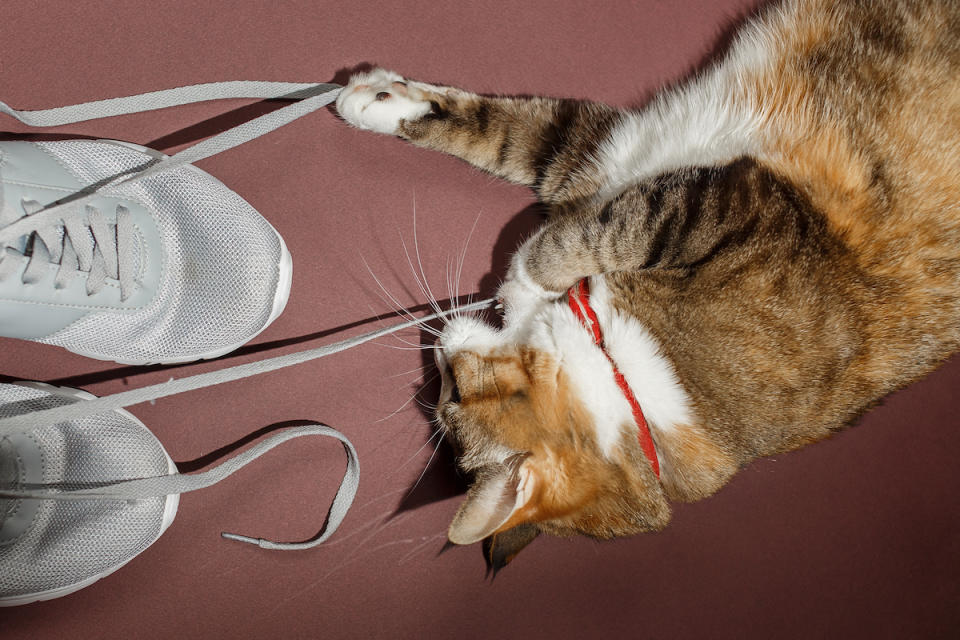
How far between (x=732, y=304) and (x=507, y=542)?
603 mm

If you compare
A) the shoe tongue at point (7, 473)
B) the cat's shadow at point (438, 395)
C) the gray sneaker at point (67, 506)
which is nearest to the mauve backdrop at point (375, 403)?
the cat's shadow at point (438, 395)

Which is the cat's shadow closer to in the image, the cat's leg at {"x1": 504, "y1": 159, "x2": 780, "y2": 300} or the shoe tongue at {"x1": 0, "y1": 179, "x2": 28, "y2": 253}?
the cat's leg at {"x1": 504, "y1": 159, "x2": 780, "y2": 300}

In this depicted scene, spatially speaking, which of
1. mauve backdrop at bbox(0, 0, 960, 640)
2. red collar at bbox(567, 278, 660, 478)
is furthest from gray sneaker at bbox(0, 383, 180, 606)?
red collar at bbox(567, 278, 660, 478)

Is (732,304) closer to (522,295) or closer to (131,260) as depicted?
(522,295)

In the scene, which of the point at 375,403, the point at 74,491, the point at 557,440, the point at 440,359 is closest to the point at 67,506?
the point at 74,491

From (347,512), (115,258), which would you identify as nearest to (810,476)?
(347,512)

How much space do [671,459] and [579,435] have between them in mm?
205

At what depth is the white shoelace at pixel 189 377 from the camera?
896mm

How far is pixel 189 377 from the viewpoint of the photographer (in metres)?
1.00

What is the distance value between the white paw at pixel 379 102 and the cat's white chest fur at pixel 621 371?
0.56m

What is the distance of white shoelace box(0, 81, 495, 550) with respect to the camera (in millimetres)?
896

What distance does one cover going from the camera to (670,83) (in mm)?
1389

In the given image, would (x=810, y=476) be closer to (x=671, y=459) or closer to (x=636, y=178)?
(x=671, y=459)

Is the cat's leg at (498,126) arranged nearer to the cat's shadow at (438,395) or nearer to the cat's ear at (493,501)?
the cat's shadow at (438,395)
